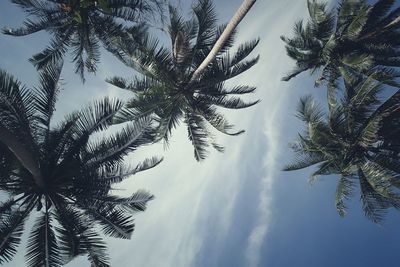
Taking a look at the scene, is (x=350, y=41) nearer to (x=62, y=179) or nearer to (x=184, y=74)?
(x=184, y=74)

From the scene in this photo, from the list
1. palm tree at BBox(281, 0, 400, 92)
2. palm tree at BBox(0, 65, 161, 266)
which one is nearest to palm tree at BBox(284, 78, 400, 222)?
palm tree at BBox(281, 0, 400, 92)

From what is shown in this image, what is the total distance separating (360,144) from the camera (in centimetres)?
1278

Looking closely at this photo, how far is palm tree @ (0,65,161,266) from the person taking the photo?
9.48 meters

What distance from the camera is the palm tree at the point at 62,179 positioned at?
9.48 meters

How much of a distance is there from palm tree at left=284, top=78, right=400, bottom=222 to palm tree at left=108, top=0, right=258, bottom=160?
11.1 feet

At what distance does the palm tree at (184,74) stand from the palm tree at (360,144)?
3.38 meters

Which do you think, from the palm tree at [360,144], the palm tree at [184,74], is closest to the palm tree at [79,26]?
the palm tree at [184,74]

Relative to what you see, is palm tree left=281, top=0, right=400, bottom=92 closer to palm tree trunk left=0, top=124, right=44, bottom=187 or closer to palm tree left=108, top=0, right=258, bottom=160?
palm tree left=108, top=0, right=258, bottom=160

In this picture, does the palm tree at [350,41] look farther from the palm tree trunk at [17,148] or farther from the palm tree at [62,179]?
the palm tree trunk at [17,148]

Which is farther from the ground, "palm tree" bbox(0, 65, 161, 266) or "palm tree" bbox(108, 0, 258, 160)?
"palm tree" bbox(108, 0, 258, 160)

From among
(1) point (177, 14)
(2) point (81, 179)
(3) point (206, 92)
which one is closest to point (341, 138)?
(3) point (206, 92)

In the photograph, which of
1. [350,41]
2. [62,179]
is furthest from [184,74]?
[350,41]

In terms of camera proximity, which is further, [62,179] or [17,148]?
[62,179]

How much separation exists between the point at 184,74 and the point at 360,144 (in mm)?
6482
